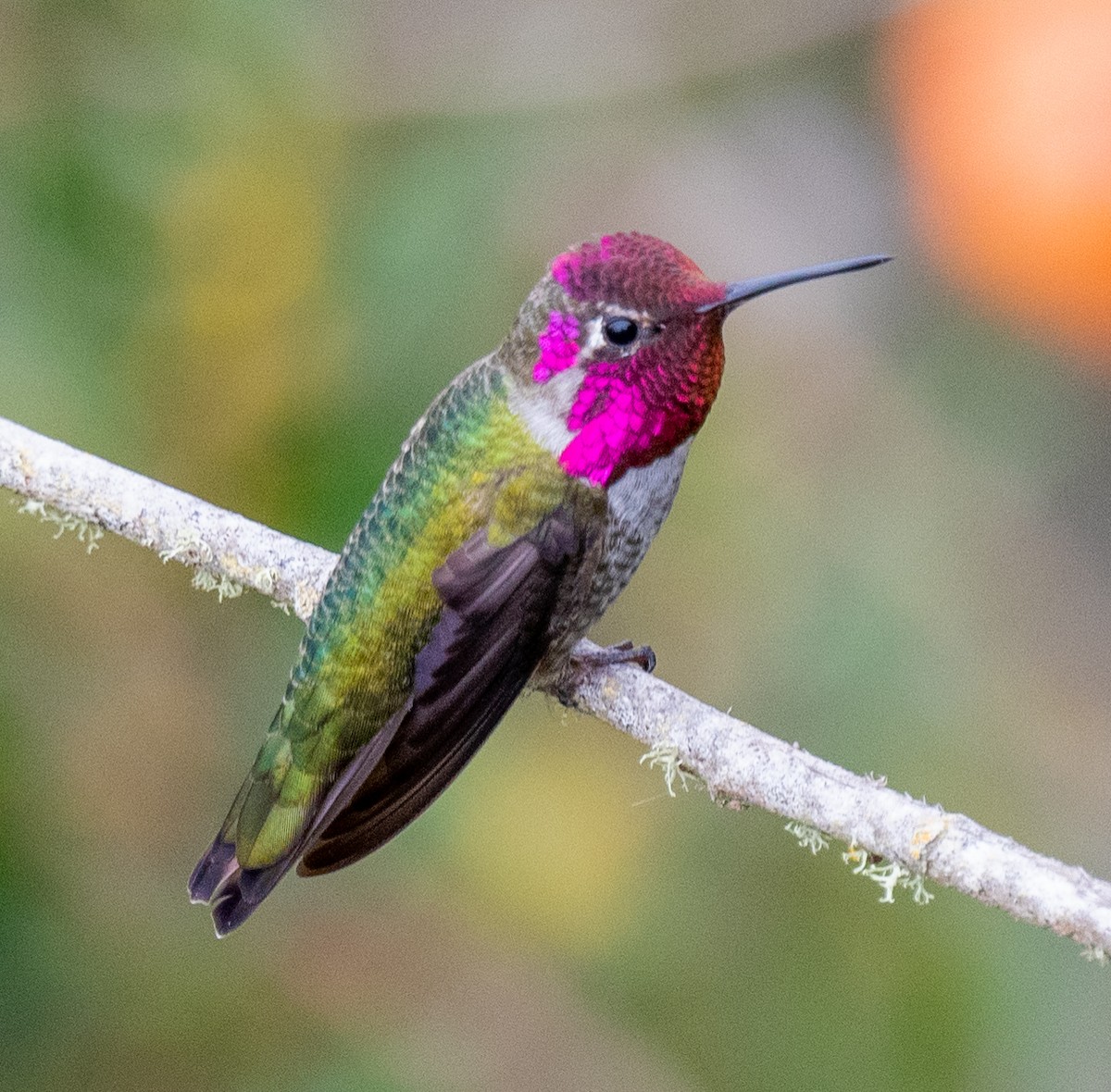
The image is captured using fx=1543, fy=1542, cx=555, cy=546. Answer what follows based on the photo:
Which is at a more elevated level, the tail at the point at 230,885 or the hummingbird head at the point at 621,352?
the hummingbird head at the point at 621,352

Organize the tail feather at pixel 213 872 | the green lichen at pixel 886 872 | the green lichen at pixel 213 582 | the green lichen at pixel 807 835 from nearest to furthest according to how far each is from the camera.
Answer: the green lichen at pixel 886 872 → the green lichen at pixel 807 835 → the tail feather at pixel 213 872 → the green lichen at pixel 213 582

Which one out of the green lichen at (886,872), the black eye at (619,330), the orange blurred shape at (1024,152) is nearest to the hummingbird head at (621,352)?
→ the black eye at (619,330)

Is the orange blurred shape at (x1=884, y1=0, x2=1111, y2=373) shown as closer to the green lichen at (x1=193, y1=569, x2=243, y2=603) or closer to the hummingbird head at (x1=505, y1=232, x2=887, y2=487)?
the hummingbird head at (x1=505, y1=232, x2=887, y2=487)

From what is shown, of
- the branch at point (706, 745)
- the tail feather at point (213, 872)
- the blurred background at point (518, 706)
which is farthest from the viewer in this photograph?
→ the blurred background at point (518, 706)

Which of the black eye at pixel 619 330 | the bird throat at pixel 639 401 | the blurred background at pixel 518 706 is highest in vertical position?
the black eye at pixel 619 330

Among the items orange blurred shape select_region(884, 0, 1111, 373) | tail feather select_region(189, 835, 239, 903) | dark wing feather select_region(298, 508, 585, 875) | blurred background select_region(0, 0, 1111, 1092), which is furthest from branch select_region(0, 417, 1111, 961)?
orange blurred shape select_region(884, 0, 1111, 373)

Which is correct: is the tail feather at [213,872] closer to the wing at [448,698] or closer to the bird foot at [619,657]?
the wing at [448,698]
